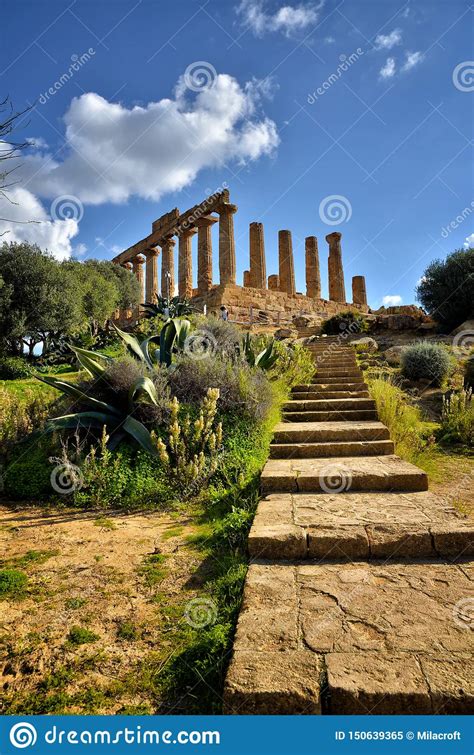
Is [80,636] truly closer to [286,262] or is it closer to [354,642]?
[354,642]

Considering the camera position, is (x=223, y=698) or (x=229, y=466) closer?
(x=223, y=698)

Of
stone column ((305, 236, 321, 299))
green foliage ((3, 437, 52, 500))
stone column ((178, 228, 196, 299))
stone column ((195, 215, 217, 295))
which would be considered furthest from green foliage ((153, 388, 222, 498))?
stone column ((305, 236, 321, 299))

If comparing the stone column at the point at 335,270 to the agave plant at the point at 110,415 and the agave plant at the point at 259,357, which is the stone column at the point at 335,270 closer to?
the agave plant at the point at 259,357

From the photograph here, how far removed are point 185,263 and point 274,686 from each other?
25.3 meters

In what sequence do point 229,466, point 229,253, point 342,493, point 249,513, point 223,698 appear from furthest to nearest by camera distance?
point 229,253
point 229,466
point 342,493
point 249,513
point 223,698

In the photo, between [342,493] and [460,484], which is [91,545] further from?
[460,484]

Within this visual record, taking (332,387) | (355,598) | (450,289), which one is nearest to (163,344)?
(332,387)

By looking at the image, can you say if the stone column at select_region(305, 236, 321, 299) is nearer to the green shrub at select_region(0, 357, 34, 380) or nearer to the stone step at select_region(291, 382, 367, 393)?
the green shrub at select_region(0, 357, 34, 380)

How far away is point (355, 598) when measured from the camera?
2.36 m

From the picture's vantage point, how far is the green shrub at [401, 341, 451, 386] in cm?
1037

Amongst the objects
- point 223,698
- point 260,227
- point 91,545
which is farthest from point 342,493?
point 260,227

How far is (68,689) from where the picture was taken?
1908 millimetres

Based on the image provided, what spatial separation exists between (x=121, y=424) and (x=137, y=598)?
2.76 m

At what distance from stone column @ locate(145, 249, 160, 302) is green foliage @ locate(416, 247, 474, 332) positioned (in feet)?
54.4
